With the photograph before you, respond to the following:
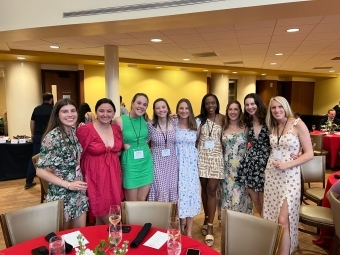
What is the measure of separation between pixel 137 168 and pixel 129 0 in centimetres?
192

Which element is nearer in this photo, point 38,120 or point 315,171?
point 315,171

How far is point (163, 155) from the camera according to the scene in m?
2.75

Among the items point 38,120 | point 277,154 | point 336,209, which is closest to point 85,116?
point 38,120

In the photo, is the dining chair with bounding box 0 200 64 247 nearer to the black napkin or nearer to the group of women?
the group of women

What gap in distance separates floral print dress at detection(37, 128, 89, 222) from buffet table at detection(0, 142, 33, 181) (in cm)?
378

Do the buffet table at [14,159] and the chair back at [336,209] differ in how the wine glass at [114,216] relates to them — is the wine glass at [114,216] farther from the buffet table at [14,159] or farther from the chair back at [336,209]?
the buffet table at [14,159]

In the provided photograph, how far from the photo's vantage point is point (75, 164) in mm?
2180

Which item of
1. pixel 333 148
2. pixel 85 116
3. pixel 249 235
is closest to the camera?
pixel 249 235

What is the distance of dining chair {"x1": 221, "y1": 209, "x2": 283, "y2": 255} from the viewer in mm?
A: 1612

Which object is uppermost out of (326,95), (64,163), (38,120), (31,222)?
(326,95)

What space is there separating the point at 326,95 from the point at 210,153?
42.6 feet

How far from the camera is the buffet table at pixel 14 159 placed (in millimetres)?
5270

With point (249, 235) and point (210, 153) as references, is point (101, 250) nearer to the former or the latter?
point (249, 235)

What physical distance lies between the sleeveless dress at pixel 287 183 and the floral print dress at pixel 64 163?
1.73m
